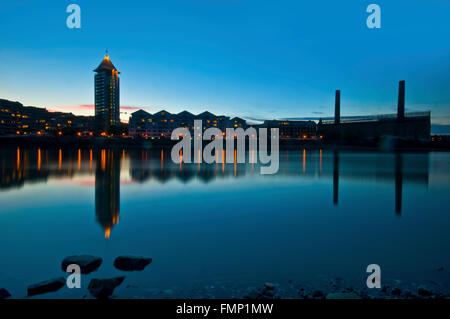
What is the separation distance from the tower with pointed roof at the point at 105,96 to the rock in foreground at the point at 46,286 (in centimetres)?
14067

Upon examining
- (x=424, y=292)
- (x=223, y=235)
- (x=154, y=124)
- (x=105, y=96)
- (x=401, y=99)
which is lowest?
(x=223, y=235)

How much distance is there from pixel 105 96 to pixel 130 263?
477 feet

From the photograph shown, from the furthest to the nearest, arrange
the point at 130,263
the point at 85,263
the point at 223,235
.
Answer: the point at 223,235 < the point at 130,263 < the point at 85,263

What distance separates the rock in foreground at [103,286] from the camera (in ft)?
13.9

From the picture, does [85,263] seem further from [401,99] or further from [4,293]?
[401,99]

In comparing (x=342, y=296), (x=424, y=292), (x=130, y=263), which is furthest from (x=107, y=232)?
(x=424, y=292)

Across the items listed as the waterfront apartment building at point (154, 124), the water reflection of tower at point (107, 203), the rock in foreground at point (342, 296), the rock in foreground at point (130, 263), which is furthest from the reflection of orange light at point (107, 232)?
the waterfront apartment building at point (154, 124)

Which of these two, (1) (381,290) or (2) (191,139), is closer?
(1) (381,290)

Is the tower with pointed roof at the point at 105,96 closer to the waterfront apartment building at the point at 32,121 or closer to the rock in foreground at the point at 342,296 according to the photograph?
the waterfront apartment building at the point at 32,121

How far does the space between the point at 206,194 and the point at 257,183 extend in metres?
4.59

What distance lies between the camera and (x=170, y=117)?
10569cm

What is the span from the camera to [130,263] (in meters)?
5.27
